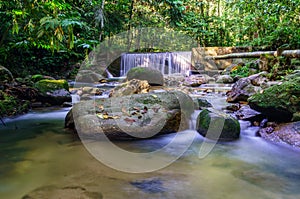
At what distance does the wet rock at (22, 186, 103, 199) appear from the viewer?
6.67ft

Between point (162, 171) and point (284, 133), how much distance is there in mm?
2127

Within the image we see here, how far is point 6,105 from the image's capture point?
518cm

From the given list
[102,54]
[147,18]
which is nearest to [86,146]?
[102,54]

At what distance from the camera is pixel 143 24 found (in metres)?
18.8

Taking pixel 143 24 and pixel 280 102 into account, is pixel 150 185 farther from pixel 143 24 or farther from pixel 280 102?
pixel 143 24

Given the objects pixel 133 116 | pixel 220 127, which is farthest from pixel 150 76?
pixel 220 127

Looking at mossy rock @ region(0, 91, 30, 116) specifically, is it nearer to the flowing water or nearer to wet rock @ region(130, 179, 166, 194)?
the flowing water

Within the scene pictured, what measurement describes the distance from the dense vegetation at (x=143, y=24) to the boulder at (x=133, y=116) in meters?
1.23

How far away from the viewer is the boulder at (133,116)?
3.64 meters

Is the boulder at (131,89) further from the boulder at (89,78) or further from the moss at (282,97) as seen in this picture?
the boulder at (89,78)

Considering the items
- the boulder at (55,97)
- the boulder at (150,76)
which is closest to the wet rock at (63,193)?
the boulder at (55,97)

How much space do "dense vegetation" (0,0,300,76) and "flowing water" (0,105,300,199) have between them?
159 centimetres

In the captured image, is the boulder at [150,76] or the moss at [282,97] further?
the boulder at [150,76]

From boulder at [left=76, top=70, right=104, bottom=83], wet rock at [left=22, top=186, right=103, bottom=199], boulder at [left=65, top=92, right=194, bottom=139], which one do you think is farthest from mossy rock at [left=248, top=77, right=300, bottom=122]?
boulder at [left=76, top=70, right=104, bottom=83]
